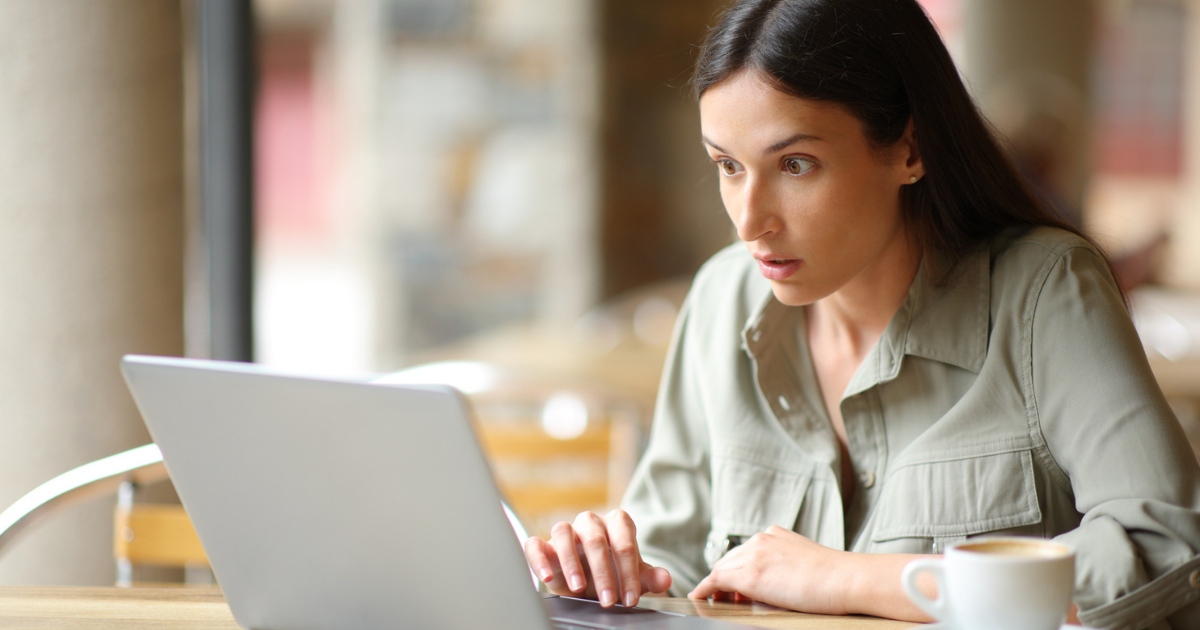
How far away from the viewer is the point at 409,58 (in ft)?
19.3

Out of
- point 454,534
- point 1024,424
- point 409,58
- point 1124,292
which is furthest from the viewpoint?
point 409,58

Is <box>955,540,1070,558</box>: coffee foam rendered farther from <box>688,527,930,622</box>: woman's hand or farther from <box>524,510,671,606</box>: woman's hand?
<box>524,510,671,606</box>: woman's hand

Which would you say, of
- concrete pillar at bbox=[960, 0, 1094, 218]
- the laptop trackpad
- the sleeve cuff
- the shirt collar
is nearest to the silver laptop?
the laptop trackpad

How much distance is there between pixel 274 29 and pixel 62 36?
18.1 ft

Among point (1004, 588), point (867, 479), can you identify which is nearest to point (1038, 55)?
point (867, 479)

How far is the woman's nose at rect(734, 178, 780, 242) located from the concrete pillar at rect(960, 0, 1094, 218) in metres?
4.41

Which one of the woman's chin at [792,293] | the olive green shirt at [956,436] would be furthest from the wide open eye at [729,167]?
the olive green shirt at [956,436]

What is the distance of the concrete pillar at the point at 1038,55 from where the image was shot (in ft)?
16.7

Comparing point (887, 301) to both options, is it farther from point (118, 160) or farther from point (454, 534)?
point (118, 160)

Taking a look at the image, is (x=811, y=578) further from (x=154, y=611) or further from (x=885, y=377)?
(x=154, y=611)

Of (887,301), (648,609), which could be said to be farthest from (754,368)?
(648,609)

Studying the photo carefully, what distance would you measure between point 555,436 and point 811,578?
101 cm

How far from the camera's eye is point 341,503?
71 cm

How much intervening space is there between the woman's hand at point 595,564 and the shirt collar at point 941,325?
345 mm
